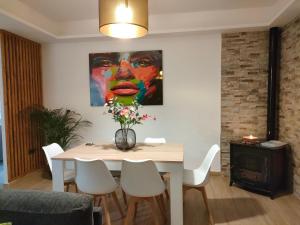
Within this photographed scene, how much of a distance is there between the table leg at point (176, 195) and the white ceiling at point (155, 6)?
2.32 metres

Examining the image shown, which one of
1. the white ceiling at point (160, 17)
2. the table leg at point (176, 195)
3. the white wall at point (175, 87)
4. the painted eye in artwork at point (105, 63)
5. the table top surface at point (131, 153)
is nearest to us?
the table leg at point (176, 195)

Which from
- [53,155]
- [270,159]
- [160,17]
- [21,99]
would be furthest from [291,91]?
[21,99]

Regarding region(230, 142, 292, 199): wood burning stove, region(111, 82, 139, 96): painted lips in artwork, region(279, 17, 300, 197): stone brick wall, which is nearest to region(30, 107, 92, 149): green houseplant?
region(111, 82, 139, 96): painted lips in artwork

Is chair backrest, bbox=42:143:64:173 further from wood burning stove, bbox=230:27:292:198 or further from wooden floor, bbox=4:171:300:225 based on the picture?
wood burning stove, bbox=230:27:292:198

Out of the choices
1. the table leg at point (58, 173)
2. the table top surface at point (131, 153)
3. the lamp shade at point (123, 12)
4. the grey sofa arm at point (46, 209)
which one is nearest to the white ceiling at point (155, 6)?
the lamp shade at point (123, 12)

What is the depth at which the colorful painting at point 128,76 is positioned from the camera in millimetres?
4176

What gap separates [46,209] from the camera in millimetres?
1326

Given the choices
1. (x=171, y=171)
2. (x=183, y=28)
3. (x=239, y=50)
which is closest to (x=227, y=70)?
(x=239, y=50)

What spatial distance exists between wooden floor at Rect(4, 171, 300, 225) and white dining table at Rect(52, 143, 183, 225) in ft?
1.56

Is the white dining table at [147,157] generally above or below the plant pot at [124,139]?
below

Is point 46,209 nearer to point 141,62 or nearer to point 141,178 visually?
point 141,178

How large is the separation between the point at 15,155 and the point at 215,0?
375cm

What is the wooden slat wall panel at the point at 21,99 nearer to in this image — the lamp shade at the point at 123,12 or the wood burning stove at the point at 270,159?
the lamp shade at the point at 123,12

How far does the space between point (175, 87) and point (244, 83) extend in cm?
110
